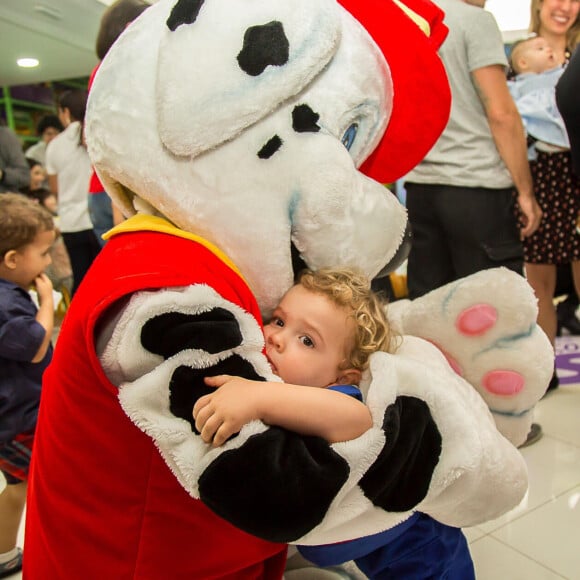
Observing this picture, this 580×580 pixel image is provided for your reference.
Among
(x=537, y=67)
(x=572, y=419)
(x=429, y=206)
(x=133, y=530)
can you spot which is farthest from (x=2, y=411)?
(x=537, y=67)

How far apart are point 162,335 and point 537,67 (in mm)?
2098

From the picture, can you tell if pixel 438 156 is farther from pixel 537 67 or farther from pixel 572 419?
pixel 572 419

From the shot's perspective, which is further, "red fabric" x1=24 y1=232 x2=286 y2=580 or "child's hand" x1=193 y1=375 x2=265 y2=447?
"red fabric" x1=24 y1=232 x2=286 y2=580

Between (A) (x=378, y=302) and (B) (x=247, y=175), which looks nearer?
(B) (x=247, y=175)

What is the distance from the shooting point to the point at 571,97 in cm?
151

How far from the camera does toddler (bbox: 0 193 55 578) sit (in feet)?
4.67

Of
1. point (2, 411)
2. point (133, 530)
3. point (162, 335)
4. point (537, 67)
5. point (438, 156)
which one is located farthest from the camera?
point (537, 67)

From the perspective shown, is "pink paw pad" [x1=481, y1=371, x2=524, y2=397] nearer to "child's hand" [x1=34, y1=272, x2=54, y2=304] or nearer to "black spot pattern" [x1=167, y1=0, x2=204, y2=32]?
"black spot pattern" [x1=167, y1=0, x2=204, y2=32]

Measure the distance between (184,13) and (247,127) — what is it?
0.15 metres

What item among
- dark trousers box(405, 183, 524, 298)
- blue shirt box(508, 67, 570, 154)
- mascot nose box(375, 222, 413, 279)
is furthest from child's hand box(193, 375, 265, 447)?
blue shirt box(508, 67, 570, 154)

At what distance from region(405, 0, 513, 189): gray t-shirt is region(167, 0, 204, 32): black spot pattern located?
3.95 ft

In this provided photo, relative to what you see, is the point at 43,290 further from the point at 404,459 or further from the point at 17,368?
the point at 404,459

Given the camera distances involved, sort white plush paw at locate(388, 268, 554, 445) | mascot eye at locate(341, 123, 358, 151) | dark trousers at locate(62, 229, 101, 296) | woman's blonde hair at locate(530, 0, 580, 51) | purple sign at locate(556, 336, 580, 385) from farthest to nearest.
→ dark trousers at locate(62, 229, 101, 296) → purple sign at locate(556, 336, 580, 385) → woman's blonde hair at locate(530, 0, 580, 51) → white plush paw at locate(388, 268, 554, 445) → mascot eye at locate(341, 123, 358, 151)

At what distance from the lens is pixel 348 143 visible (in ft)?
2.75
